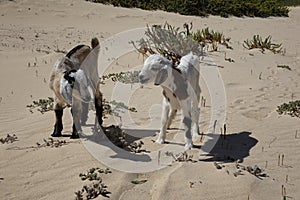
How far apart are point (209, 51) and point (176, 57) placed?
237cm

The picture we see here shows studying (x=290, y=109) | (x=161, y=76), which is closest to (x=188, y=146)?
(x=161, y=76)

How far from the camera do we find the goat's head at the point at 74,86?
4.93 metres

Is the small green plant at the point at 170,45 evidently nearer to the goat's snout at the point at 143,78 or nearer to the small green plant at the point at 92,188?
the goat's snout at the point at 143,78

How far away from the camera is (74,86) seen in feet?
16.2

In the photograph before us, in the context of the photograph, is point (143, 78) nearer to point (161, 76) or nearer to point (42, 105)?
point (161, 76)

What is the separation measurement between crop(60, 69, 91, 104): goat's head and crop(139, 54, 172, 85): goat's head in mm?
903

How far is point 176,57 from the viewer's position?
8.72m

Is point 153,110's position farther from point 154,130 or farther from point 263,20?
point 263,20

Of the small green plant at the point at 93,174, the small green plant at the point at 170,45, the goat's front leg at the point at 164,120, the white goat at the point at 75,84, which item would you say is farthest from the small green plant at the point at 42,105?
the small green plant at the point at 170,45

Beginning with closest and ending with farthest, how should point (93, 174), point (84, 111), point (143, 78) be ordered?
point (93, 174) < point (143, 78) < point (84, 111)

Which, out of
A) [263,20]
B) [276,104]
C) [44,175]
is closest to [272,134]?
[276,104]

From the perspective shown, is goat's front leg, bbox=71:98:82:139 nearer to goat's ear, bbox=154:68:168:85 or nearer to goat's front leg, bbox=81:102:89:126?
goat's front leg, bbox=81:102:89:126

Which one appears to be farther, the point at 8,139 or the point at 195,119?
the point at 195,119

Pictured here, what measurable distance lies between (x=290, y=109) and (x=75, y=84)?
372cm
